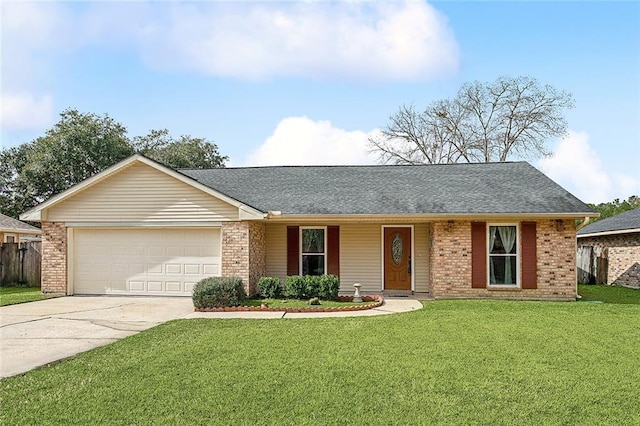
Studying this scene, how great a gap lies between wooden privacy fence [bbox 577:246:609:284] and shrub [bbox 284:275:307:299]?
13.8 meters

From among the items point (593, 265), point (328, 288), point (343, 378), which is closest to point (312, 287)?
point (328, 288)

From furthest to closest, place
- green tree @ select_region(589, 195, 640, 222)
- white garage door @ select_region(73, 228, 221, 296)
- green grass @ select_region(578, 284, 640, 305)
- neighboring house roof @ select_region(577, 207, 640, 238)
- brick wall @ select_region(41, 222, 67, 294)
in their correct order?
green tree @ select_region(589, 195, 640, 222) < neighboring house roof @ select_region(577, 207, 640, 238) < brick wall @ select_region(41, 222, 67, 294) < white garage door @ select_region(73, 228, 221, 296) < green grass @ select_region(578, 284, 640, 305)

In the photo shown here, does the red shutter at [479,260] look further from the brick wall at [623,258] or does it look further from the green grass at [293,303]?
the brick wall at [623,258]

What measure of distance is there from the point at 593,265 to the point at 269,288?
14931 mm

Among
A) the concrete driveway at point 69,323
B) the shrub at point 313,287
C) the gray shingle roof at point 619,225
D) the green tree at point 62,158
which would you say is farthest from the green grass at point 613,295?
the green tree at point 62,158

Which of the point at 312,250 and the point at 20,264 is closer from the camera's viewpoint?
the point at 312,250

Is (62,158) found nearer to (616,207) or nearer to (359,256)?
(359,256)

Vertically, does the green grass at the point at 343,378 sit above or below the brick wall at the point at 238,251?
below

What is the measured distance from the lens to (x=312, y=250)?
15398 mm

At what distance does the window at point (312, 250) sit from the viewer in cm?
1537

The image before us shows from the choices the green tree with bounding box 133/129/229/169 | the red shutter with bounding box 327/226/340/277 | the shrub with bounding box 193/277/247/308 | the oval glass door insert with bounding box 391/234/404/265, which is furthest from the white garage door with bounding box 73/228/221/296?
the green tree with bounding box 133/129/229/169

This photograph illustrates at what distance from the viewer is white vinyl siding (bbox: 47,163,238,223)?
13711mm

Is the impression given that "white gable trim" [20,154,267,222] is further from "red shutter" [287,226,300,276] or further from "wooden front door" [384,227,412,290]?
"wooden front door" [384,227,412,290]

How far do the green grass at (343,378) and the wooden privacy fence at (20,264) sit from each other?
1089cm
